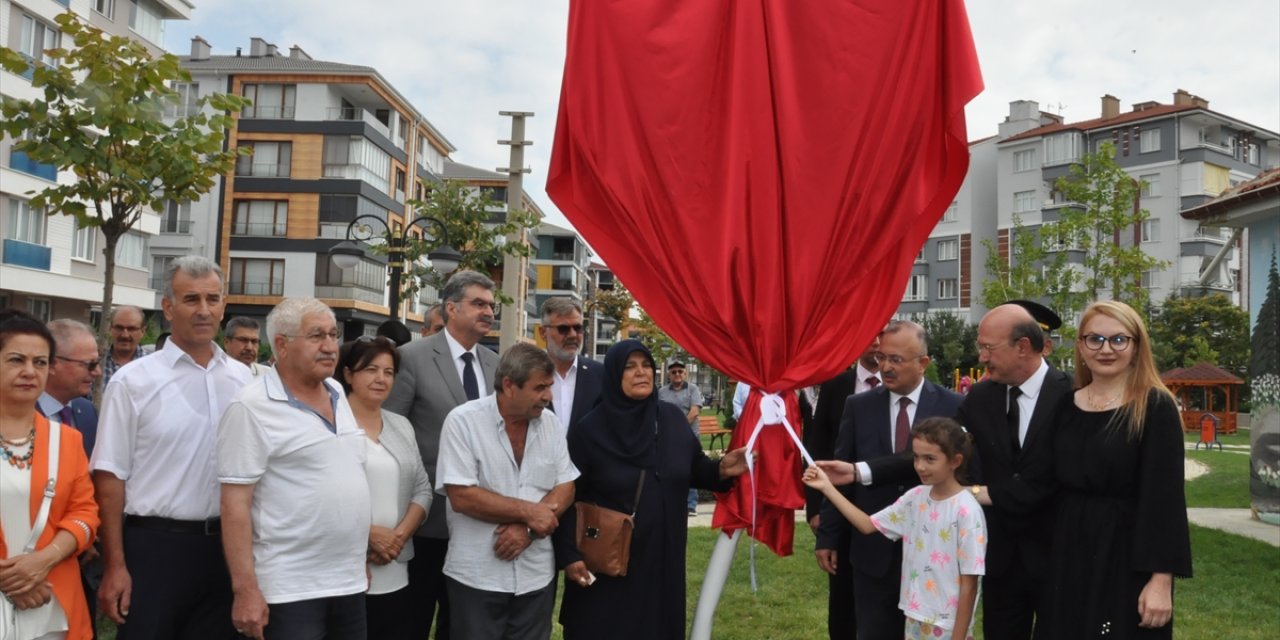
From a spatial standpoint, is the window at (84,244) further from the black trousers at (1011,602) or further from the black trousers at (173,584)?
the black trousers at (1011,602)

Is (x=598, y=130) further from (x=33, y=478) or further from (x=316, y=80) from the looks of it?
(x=316, y=80)

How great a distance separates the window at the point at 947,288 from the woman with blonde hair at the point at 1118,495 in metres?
59.7

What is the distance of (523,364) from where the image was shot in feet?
14.3

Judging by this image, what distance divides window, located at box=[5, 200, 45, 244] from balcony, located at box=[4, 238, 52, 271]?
0.22 metres

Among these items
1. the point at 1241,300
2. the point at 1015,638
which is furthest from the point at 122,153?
the point at 1241,300

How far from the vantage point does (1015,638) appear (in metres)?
4.62

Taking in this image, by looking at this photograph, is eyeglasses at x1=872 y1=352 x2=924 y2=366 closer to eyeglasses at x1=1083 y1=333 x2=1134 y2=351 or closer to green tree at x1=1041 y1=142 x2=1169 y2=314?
eyeglasses at x1=1083 y1=333 x2=1134 y2=351

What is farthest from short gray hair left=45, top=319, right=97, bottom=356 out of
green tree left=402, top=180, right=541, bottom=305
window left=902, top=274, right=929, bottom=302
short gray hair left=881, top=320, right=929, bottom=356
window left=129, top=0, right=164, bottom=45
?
window left=902, top=274, right=929, bottom=302

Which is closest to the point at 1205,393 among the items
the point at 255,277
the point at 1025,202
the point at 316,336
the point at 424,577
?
the point at 1025,202

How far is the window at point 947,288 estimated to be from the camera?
6172 centimetres

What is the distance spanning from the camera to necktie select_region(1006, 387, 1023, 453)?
4527mm

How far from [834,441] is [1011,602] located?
5.79 feet

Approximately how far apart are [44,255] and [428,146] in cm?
3038

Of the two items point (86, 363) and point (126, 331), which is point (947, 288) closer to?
point (126, 331)
